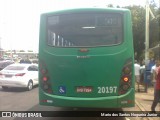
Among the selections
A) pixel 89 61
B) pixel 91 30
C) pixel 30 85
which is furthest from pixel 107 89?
pixel 30 85

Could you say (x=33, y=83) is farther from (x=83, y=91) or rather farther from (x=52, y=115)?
(x=83, y=91)

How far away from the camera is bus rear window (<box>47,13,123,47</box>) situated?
789 cm

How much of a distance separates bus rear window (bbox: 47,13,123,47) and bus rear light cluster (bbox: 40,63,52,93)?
0.71 meters

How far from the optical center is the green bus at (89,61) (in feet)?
25.3

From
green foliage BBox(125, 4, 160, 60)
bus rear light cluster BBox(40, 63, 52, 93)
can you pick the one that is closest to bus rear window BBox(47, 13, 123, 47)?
bus rear light cluster BBox(40, 63, 52, 93)

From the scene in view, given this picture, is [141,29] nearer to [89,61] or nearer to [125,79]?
[125,79]

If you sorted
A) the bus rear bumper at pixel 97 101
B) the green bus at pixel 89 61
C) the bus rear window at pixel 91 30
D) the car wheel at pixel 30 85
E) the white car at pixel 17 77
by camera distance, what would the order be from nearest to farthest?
the bus rear bumper at pixel 97 101, the green bus at pixel 89 61, the bus rear window at pixel 91 30, the white car at pixel 17 77, the car wheel at pixel 30 85

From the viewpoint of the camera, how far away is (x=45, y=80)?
802 cm

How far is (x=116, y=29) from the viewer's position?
795 cm

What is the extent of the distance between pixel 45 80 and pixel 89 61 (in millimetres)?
1261

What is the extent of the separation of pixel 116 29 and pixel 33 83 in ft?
35.8

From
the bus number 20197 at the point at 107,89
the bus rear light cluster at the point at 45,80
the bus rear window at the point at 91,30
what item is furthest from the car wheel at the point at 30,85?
the bus number 20197 at the point at 107,89

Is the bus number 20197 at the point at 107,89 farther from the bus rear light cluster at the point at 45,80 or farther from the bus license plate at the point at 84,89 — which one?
the bus rear light cluster at the point at 45,80

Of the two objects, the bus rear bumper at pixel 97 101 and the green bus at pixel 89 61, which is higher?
the green bus at pixel 89 61
